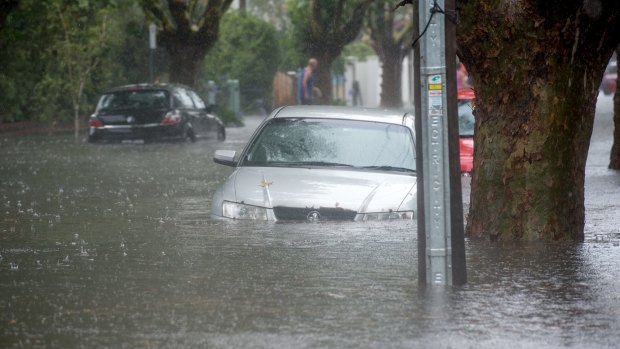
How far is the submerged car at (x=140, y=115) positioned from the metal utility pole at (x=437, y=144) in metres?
24.0

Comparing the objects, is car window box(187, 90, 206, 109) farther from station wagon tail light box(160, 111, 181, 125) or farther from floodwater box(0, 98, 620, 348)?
floodwater box(0, 98, 620, 348)

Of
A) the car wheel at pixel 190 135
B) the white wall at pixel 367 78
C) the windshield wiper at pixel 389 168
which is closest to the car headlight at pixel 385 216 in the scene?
the windshield wiper at pixel 389 168

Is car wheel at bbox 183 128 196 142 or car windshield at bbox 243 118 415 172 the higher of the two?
car windshield at bbox 243 118 415 172

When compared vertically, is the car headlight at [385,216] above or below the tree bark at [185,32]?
below

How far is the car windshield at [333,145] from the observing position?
555 inches

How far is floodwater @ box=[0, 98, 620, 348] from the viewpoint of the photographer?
26.9ft

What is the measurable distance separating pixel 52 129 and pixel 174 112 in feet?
28.9

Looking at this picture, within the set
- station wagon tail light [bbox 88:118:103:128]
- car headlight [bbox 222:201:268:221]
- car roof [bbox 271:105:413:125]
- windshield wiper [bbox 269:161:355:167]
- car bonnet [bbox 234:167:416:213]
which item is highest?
car roof [bbox 271:105:413:125]

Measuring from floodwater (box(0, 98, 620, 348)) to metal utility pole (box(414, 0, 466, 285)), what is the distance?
349 mm

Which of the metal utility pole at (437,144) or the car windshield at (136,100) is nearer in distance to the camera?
the metal utility pole at (437,144)

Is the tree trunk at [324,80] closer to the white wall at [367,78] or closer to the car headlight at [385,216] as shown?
the white wall at [367,78]

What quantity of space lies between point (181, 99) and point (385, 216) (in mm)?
21115

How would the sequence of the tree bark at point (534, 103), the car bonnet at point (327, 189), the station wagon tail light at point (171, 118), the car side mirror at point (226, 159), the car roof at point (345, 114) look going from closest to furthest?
the tree bark at point (534, 103), the car bonnet at point (327, 189), the car side mirror at point (226, 159), the car roof at point (345, 114), the station wagon tail light at point (171, 118)

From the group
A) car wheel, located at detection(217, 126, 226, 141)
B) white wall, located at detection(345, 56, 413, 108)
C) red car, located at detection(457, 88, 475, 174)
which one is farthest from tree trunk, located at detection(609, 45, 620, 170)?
white wall, located at detection(345, 56, 413, 108)
